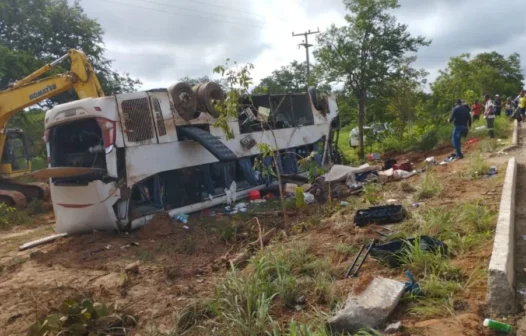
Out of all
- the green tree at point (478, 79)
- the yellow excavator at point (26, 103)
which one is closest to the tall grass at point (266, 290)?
the yellow excavator at point (26, 103)

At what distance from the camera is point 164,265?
6.21 meters

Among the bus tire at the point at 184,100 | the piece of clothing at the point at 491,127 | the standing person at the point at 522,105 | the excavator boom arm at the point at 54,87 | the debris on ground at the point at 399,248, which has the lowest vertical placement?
the debris on ground at the point at 399,248

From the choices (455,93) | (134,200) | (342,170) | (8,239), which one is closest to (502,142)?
(342,170)

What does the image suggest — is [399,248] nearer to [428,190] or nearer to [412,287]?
[412,287]

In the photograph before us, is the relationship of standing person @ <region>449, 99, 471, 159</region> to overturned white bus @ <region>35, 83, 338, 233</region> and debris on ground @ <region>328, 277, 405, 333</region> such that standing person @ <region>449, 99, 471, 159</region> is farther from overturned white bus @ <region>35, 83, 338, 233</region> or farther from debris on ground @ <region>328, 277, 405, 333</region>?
debris on ground @ <region>328, 277, 405, 333</region>

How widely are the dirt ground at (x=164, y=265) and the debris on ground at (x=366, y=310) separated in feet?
0.49

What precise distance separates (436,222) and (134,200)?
5312mm

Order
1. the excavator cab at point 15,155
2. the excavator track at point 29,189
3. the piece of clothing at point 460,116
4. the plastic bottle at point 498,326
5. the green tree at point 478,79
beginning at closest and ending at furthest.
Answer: the plastic bottle at point 498,326 < the piece of clothing at point 460,116 < the excavator track at point 29,189 < the excavator cab at point 15,155 < the green tree at point 478,79

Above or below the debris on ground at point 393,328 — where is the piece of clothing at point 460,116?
above

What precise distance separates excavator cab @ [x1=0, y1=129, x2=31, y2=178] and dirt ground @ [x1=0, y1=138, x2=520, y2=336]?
5.47m

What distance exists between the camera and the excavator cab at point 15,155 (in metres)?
14.4

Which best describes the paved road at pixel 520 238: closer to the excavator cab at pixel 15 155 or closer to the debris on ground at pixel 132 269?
the debris on ground at pixel 132 269

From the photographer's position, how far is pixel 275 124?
1221 cm

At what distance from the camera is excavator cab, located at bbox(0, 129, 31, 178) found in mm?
14352
